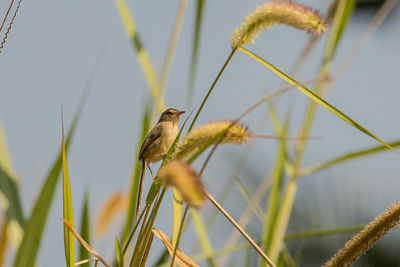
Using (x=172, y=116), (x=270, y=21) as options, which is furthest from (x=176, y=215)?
(x=172, y=116)

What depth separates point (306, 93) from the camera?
1.79 metres

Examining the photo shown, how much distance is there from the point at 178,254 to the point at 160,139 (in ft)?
5.89

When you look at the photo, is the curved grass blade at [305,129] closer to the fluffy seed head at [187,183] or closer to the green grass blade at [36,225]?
the green grass blade at [36,225]

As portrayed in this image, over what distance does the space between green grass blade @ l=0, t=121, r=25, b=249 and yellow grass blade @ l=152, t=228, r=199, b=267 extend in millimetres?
481

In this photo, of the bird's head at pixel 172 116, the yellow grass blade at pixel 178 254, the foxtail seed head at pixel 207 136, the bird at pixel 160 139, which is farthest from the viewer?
the bird's head at pixel 172 116

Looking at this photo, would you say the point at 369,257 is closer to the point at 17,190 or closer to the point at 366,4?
the point at 366,4

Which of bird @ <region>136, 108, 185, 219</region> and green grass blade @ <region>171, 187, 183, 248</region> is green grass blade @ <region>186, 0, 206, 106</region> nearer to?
green grass blade @ <region>171, 187, 183, 248</region>

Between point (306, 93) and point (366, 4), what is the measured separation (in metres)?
4.77

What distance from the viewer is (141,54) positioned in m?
2.68

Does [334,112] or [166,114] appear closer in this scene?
[334,112]

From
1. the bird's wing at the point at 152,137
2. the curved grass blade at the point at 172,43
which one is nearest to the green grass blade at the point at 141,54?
the curved grass blade at the point at 172,43

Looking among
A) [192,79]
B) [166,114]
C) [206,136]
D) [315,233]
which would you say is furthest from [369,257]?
[206,136]

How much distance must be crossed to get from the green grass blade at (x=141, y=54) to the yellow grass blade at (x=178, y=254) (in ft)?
1.87

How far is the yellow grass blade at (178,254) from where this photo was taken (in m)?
1.78
